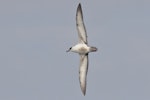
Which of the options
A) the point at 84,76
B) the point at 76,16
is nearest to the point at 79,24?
the point at 76,16

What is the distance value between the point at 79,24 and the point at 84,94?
10.7 meters

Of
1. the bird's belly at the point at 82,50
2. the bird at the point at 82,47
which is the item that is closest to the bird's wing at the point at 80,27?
the bird at the point at 82,47

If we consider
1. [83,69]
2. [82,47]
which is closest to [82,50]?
[82,47]

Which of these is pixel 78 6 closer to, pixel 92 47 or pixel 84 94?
pixel 92 47

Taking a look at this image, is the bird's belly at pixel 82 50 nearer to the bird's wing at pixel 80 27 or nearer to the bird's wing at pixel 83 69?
the bird's wing at pixel 80 27

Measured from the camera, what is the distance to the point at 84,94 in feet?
282

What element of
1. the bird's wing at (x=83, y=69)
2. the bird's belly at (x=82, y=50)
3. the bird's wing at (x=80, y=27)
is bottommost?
the bird's wing at (x=83, y=69)

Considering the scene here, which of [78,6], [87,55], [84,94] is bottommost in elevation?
[84,94]

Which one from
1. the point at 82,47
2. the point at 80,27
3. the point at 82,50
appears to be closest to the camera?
the point at 82,47

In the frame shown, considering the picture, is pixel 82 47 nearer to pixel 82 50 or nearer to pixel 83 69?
pixel 82 50

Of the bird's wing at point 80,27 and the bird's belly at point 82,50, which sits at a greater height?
the bird's wing at point 80,27

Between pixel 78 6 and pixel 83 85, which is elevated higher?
pixel 78 6

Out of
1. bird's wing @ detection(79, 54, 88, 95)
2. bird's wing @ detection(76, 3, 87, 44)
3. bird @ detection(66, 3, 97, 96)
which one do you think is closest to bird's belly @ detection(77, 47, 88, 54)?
bird @ detection(66, 3, 97, 96)

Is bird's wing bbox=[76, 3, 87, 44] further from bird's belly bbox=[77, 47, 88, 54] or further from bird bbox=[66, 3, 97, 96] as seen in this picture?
bird's belly bbox=[77, 47, 88, 54]
